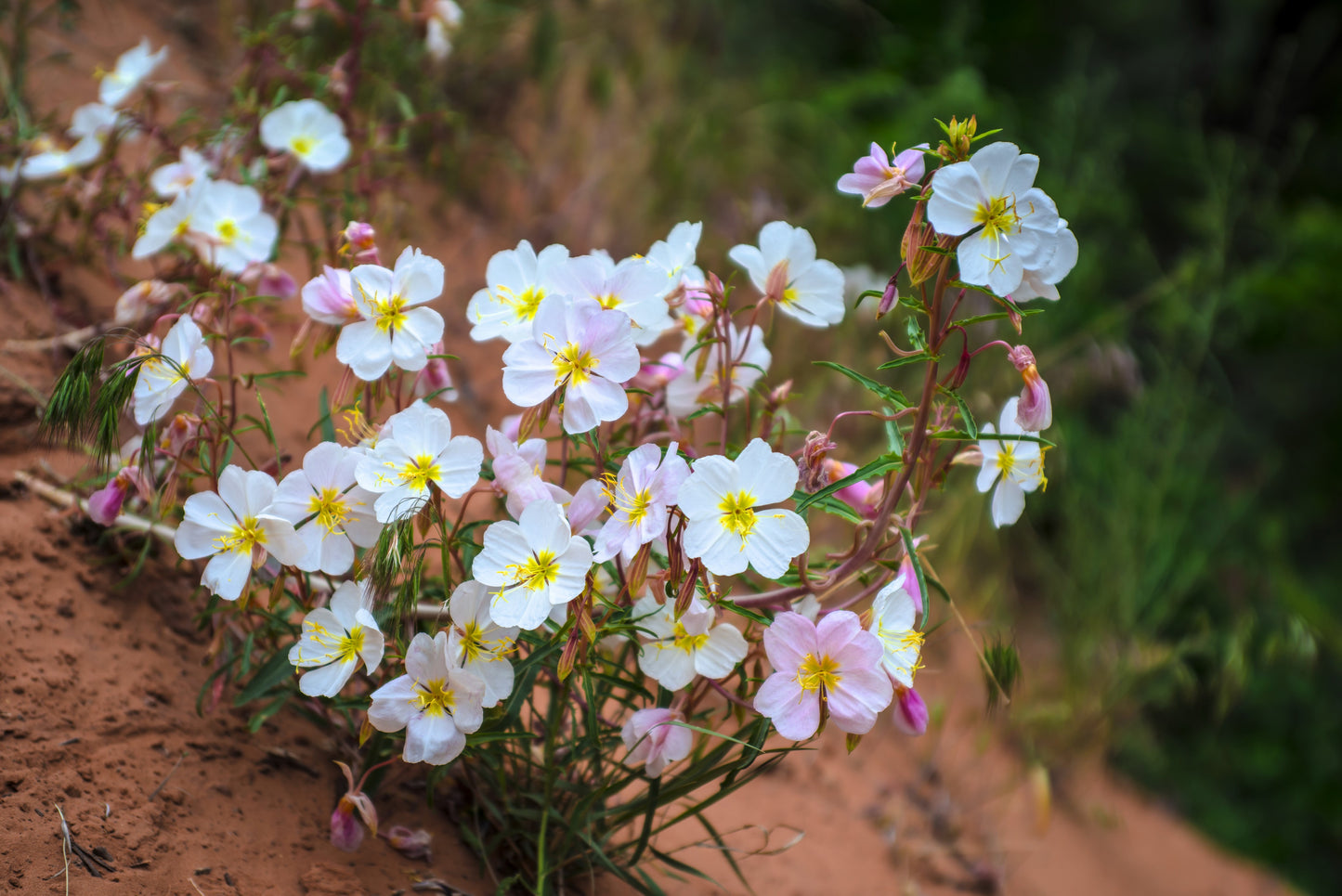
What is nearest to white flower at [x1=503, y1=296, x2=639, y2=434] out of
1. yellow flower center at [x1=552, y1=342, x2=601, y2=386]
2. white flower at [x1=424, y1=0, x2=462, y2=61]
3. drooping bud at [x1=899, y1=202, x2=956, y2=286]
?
yellow flower center at [x1=552, y1=342, x2=601, y2=386]

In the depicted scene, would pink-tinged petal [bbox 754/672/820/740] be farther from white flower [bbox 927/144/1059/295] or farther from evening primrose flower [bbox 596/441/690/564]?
white flower [bbox 927/144/1059/295]

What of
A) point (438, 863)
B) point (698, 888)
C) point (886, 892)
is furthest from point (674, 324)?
point (886, 892)

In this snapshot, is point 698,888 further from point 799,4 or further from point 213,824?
point 799,4

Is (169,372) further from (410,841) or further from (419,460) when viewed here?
(410,841)

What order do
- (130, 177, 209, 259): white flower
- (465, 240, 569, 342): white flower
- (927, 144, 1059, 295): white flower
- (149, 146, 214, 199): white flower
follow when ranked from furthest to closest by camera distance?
(149, 146, 214, 199): white flower < (130, 177, 209, 259): white flower < (465, 240, 569, 342): white flower < (927, 144, 1059, 295): white flower

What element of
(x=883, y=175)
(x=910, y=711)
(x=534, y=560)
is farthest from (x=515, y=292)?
(x=910, y=711)

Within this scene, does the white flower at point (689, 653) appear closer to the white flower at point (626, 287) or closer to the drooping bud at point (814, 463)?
the drooping bud at point (814, 463)

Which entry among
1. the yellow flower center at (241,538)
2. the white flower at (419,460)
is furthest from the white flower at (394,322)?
the yellow flower center at (241,538)
